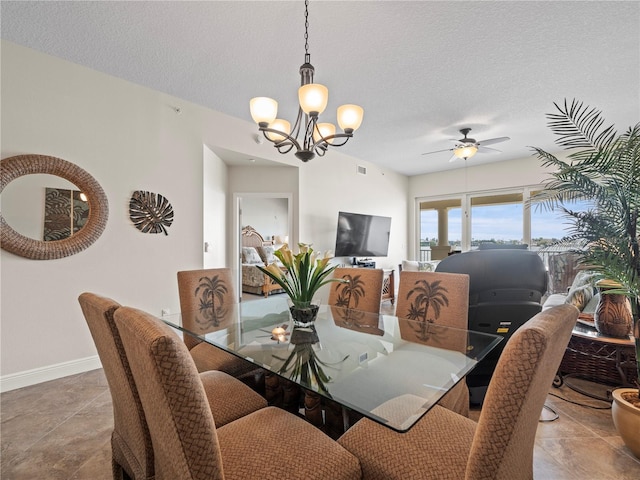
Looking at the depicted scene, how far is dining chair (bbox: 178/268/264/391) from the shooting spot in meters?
1.93

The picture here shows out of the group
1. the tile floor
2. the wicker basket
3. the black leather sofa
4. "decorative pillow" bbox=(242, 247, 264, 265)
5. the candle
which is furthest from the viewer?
"decorative pillow" bbox=(242, 247, 264, 265)

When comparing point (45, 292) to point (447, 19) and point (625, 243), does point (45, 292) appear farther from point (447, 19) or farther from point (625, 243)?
point (625, 243)

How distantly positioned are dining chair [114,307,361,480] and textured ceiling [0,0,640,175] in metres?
2.25

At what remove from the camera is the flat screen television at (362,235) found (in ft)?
18.2

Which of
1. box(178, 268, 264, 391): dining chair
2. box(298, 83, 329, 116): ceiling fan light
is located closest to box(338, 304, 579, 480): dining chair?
box(178, 268, 264, 391): dining chair

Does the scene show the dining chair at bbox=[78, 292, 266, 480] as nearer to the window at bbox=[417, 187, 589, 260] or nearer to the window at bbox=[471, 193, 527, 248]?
the window at bbox=[417, 187, 589, 260]

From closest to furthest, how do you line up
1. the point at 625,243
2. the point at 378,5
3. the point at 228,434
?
the point at 228,434 < the point at 625,243 < the point at 378,5

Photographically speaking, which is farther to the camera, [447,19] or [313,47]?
Result: [313,47]

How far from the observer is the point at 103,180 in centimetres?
295

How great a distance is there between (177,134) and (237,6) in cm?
179

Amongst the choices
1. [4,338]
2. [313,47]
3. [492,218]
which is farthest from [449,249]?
[4,338]

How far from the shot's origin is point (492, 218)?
253 inches

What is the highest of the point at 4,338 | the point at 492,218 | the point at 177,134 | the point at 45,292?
the point at 177,134

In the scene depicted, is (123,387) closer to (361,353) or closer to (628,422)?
(361,353)
